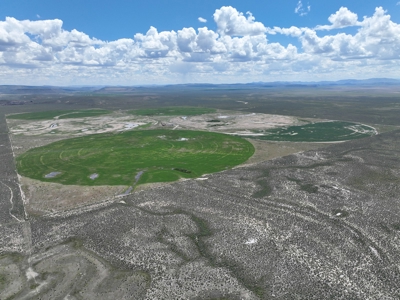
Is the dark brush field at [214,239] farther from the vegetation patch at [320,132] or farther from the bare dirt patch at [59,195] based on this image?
the vegetation patch at [320,132]

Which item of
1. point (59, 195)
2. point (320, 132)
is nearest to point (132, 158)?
point (59, 195)

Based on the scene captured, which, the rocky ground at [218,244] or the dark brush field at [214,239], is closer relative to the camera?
the rocky ground at [218,244]

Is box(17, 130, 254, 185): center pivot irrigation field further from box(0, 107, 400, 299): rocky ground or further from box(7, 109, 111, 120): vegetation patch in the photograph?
box(7, 109, 111, 120): vegetation patch

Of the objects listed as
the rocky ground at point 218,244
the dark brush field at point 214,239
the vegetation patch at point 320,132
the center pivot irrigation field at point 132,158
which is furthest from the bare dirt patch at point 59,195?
the vegetation patch at point 320,132

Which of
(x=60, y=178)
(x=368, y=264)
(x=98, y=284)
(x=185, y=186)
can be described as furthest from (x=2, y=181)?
(x=368, y=264)

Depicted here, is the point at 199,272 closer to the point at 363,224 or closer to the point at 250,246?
the point at 250,246

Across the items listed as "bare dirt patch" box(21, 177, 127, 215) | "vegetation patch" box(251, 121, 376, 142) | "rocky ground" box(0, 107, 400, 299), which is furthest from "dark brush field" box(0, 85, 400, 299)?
"vegetation patch" box(251, 121, 376, 142)
